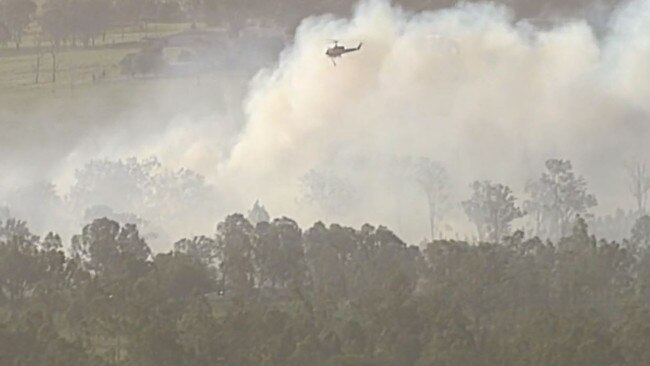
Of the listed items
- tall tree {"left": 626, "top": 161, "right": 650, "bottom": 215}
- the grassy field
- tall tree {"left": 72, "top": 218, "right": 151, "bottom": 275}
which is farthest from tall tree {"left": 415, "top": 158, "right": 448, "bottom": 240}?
tall tree {"left": 72, "top": 218, "right": 151, "bottom": 275}

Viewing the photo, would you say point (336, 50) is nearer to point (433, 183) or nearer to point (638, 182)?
point (433, 183)

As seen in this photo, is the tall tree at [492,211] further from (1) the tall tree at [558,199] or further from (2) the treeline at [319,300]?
(2) the treeline at [319,300]

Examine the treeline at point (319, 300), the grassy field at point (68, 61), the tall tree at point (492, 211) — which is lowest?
the treeline at point (319, 300)

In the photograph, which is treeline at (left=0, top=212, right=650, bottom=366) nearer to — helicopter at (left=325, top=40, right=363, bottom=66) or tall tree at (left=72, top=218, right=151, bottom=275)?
tall tree at (left=72, top=218, right=151, bottom=275)

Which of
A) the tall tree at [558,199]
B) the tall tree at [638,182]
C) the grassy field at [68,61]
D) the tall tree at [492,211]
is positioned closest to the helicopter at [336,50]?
the grassy field at [68,61]

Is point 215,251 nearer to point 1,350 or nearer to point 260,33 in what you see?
point 1,350

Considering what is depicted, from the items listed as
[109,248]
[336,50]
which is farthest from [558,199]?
[109,248]
